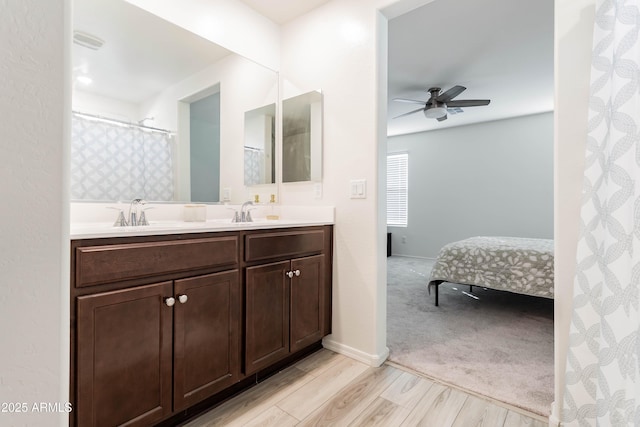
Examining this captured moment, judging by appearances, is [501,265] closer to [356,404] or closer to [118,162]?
[356,404]

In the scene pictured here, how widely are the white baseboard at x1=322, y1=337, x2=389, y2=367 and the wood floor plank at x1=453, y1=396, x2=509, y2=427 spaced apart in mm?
532

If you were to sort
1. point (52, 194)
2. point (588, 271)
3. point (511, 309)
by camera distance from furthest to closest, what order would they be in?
point (511, 309) < point (588, 271) < point (52, 194)

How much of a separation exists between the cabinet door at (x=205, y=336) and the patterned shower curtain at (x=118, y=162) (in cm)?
74

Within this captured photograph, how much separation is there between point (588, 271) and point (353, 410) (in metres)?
1.19

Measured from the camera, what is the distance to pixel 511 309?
3020 millimetres

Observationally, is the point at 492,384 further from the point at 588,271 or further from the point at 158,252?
the point at 158,252

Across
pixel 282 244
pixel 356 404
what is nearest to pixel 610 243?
pixel 356 404

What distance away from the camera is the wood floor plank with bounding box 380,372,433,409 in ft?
Result: 5.16

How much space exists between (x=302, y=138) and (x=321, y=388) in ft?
5.44

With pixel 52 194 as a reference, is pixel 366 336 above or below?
below

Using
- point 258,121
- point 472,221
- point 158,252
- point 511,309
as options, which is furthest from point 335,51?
point 472,221

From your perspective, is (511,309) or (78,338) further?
(511,309)

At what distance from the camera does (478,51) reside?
2924 millimetres

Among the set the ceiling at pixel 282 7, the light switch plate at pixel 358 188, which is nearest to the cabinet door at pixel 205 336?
the light switch plate at pixel 358 188
